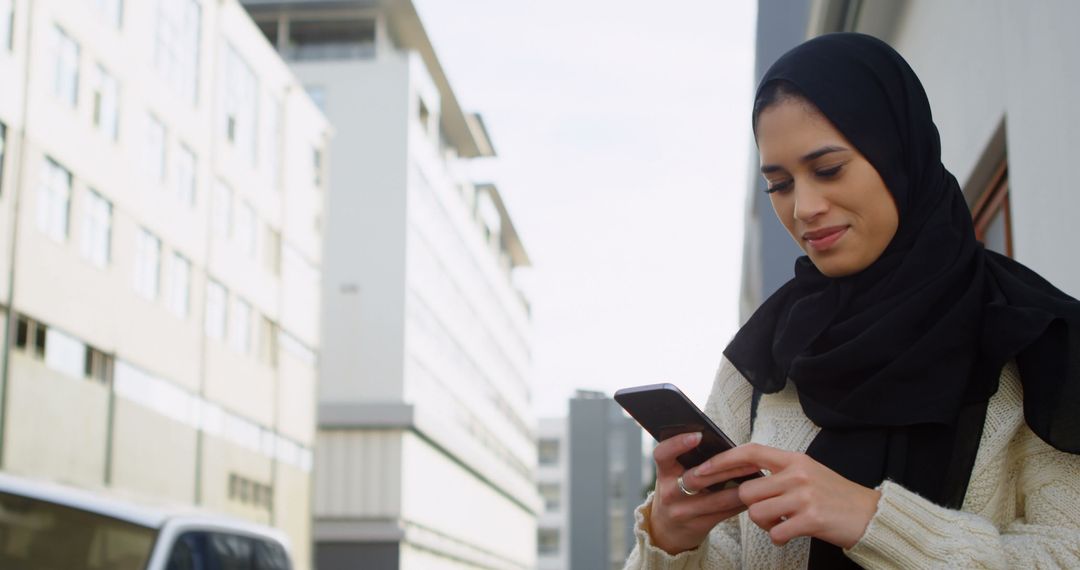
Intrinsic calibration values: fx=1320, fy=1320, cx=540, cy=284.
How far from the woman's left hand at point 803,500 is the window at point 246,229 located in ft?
108

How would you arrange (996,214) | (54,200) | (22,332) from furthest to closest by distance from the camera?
(54,200)
(22,332)
(996,214)

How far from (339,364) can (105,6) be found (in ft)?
73.9

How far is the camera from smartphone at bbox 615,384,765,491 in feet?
5.37

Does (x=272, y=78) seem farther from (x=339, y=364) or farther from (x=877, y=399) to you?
(x=877, y=399)

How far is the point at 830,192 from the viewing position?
5.87 ft

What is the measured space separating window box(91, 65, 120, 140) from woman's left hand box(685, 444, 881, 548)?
24932 mm

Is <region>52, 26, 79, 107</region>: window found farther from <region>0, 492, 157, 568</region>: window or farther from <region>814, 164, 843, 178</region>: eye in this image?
<region>814, 164, 843, 178</region>: eye

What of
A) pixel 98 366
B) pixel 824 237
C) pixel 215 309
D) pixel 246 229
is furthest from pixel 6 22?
pixel 824 237

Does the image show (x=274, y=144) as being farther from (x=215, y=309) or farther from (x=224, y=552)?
(x=224, y=552)

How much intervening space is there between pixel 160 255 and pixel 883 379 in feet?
91.8

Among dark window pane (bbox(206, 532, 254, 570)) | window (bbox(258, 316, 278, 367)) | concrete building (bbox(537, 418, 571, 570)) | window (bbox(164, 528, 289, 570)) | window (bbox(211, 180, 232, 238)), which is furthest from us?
concrete building (bbox(537, 418, 571, 570))

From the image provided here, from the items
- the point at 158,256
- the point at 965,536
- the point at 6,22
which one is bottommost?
the point at 965,536

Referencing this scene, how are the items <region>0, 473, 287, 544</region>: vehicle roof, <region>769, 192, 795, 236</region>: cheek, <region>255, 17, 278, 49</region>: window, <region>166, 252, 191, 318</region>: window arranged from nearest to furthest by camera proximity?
1. <region>769, 192, 795, 236</region>: cheek
2. <region>0, 473, 287, 544</region>: vehicle roof
3. <region>166, 252, 191, 318</region>: window
4. <region>255, 17, 278, 49</region>: window

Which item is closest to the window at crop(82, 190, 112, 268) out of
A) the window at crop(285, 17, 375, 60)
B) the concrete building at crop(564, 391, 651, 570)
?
the concrete building at crop(564, 391, 651, 570)
